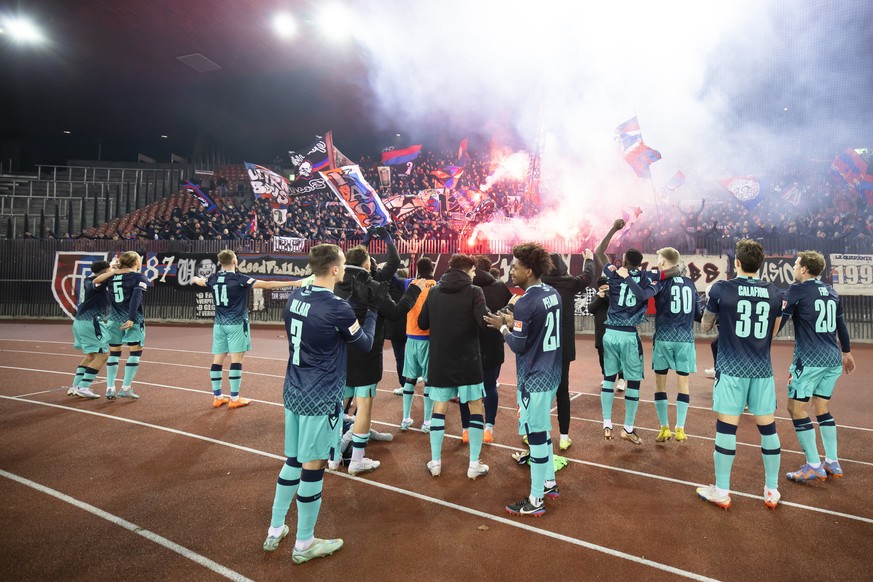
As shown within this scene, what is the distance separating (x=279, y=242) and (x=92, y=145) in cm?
2671

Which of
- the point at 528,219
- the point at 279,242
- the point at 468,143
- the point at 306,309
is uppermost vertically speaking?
the point at 468,143

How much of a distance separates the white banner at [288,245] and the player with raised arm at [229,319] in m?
10.2

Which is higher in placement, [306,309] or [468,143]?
[468,143]

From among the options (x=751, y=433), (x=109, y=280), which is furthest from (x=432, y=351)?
(x=109, y=280)

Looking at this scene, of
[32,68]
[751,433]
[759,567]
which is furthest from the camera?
[32,68]

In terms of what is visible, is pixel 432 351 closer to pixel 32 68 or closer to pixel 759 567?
pixel 759 567

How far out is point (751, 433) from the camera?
5852 millimetres

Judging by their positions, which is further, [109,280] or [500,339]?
[109,280]

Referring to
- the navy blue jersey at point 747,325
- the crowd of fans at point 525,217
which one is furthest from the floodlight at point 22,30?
the navy blue jersey at point 747,325

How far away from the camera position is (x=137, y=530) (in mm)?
3568

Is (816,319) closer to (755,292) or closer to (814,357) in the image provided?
(814,357)

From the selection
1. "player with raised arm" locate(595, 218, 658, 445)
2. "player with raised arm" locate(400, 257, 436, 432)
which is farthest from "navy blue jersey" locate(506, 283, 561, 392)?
"player with raised arm" locate(400, 257, 436, 432)

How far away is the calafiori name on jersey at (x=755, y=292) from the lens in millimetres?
3818

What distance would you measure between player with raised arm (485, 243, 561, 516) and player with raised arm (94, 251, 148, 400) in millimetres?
6636
